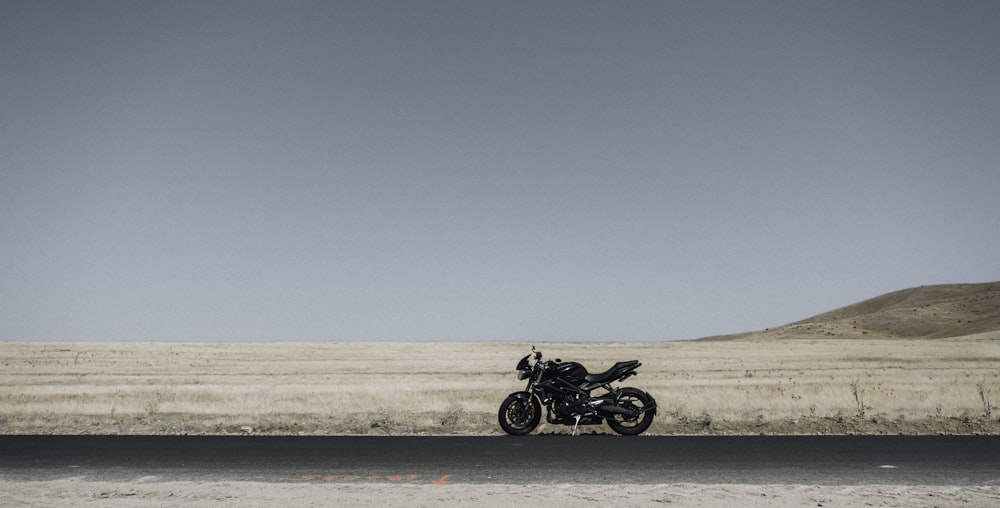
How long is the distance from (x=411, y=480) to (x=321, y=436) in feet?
16.9

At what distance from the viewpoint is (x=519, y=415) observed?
15.1 m

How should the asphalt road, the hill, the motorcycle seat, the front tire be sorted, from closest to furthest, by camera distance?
the asphalt road
the front tire
the motorcycle seat
the hill

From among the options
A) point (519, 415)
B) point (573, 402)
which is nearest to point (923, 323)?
point (573, 402)

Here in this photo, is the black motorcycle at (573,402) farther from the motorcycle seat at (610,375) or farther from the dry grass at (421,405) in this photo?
the dry grass at (421,405)

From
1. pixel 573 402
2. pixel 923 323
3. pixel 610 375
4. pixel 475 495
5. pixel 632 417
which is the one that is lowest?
pixel 475 495

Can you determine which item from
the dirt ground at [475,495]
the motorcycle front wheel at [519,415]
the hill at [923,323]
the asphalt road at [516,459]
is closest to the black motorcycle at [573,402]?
the motorcycle front wheel at [519,415]

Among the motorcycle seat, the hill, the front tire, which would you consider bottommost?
the front tire

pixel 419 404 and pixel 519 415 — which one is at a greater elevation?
pixel 519 415

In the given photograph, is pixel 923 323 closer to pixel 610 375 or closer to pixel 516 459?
pixel 610 375

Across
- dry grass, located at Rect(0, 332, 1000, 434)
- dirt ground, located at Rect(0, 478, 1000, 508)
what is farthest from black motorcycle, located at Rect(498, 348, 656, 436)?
dirt ground, located at Rect(0, 478, 1000, 508)

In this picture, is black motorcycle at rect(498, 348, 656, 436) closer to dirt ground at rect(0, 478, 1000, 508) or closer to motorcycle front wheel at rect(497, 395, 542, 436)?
motorcycle front wheel at rect(497, 395, 542, 436)

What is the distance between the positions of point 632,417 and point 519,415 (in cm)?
241

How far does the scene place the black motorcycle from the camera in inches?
585

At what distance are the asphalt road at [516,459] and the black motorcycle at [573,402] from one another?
0.72 metres
